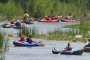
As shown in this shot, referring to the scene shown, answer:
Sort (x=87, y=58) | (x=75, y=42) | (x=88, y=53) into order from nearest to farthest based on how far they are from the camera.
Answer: (x=87, y=58) → (x=88, y=53) → (x=75, y=42)

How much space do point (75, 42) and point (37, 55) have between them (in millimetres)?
7767

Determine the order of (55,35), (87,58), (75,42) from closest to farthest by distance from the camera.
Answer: (87,58)
(75,42)
(55,35)

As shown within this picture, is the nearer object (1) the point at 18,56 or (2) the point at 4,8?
(1) the point at 18,56

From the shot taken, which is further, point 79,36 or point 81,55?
point 79,36

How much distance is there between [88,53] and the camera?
91.8 ft

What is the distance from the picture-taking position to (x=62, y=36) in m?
36.3

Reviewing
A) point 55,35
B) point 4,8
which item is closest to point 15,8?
point 4,8

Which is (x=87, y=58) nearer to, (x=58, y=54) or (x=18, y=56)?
(x=58, y=54)

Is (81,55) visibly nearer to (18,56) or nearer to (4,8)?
(18,56)

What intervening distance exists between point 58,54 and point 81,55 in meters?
1.77

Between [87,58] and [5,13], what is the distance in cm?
5212

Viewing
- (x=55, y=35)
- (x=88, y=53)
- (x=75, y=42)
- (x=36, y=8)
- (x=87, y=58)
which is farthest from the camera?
(x=36, y=8)

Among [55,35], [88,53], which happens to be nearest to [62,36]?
[55,35]

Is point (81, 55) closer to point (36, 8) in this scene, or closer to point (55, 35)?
point (55, 35)
